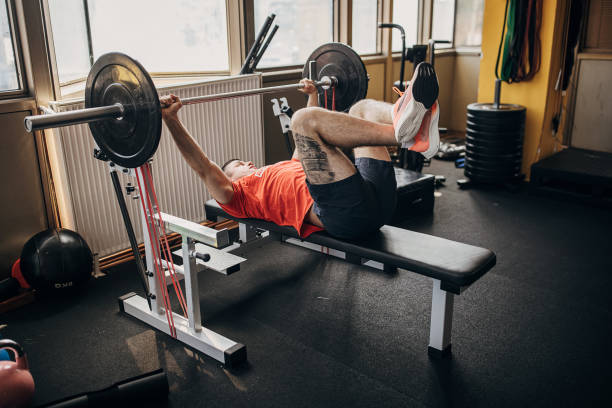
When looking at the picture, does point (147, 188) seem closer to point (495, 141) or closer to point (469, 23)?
point (495, 141)

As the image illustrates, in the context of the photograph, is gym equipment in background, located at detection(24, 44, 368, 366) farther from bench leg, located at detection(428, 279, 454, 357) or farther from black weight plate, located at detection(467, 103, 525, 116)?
black weight plate, located at detection(467, 103, 525, 116)

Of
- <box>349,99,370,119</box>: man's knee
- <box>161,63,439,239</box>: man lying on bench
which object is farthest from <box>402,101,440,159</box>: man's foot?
<box>349,99,370,119</box>: man's knee

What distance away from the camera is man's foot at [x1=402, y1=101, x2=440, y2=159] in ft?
5.77

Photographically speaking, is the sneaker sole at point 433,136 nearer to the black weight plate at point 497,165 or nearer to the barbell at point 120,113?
the barbell at point 120,113

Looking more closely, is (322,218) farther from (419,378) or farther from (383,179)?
(419,378)

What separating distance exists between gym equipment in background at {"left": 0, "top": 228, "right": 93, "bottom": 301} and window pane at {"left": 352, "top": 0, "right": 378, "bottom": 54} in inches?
126

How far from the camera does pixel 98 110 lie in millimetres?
1684

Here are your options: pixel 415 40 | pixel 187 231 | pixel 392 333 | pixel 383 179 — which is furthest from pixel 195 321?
pixel 415 40

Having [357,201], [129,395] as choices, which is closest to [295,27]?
[357,201]

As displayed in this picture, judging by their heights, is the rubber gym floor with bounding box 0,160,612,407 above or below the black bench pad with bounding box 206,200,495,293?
below

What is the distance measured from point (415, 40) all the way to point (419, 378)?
4.48 metres

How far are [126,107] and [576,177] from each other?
3.25 meters

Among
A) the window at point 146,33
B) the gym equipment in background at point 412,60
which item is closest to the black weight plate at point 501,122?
the gym equipment in background at point 412,60

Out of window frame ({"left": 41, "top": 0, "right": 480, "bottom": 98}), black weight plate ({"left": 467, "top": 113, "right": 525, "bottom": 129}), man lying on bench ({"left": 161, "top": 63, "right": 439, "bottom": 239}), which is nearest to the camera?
man lying on bench ({"left": 161, "top": 63, "right": 439, "bottom": 239})
